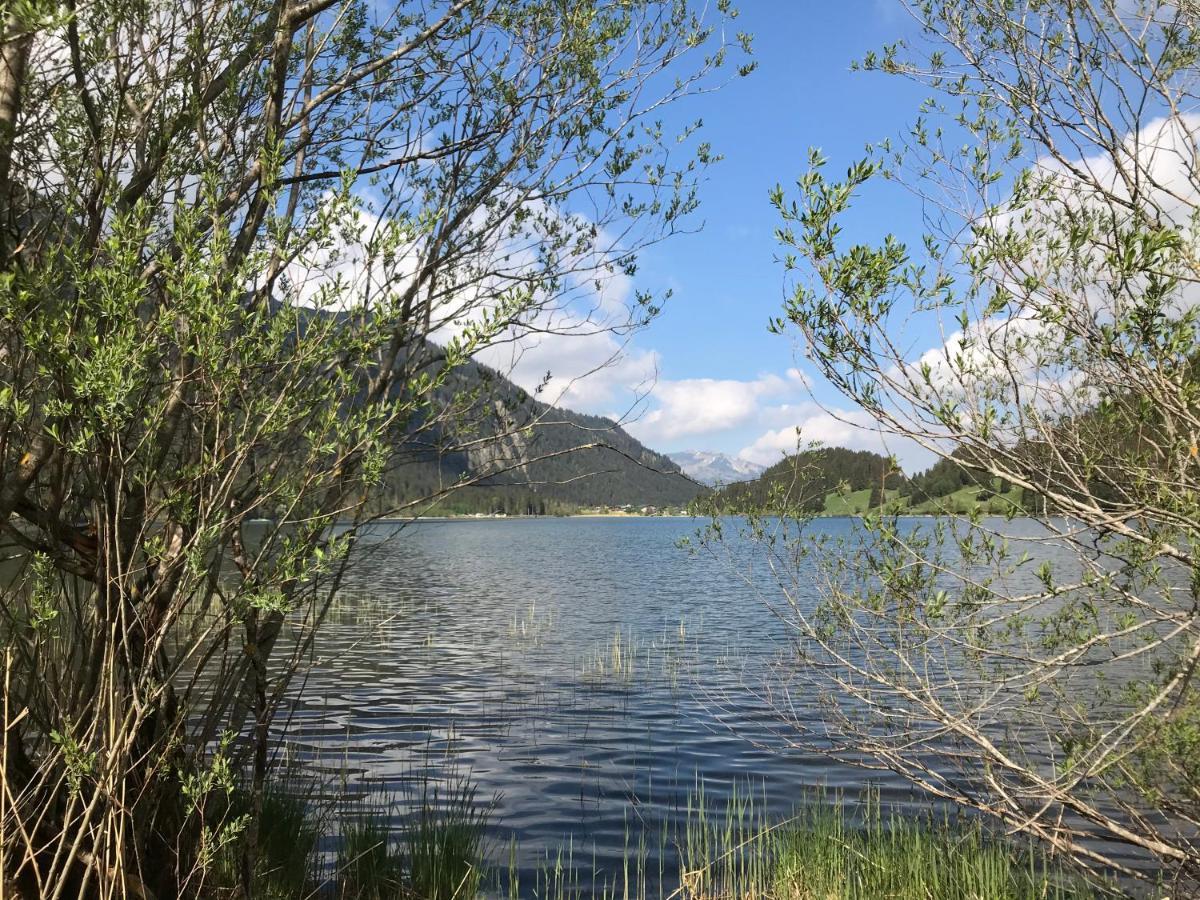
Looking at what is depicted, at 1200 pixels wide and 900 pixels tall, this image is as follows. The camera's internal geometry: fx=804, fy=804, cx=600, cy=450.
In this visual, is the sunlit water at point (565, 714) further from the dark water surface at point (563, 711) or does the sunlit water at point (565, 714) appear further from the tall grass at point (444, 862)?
the tall grass at point (444, 862)

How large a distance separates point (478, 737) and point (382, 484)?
11.9m

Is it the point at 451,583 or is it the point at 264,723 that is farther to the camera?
the point at 451,583

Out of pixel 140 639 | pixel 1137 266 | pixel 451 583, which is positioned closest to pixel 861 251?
pixel 1137 266

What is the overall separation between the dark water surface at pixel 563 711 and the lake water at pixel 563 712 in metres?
0.05

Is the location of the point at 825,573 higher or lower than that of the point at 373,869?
higher

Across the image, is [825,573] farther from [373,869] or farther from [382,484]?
[373,869]

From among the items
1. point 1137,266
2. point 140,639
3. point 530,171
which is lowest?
point 140,639

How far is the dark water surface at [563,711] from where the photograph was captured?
1250cm

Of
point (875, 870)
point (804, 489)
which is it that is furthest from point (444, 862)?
point (804, 489)

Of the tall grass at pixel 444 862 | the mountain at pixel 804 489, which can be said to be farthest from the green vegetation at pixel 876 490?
the tall grass at pixel 444 862

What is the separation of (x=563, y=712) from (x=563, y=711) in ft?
0.31

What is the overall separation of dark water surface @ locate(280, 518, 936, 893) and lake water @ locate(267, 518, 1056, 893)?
51 millimetres

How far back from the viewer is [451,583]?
172 ft

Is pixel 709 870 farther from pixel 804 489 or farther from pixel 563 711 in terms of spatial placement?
pixel 563 711
